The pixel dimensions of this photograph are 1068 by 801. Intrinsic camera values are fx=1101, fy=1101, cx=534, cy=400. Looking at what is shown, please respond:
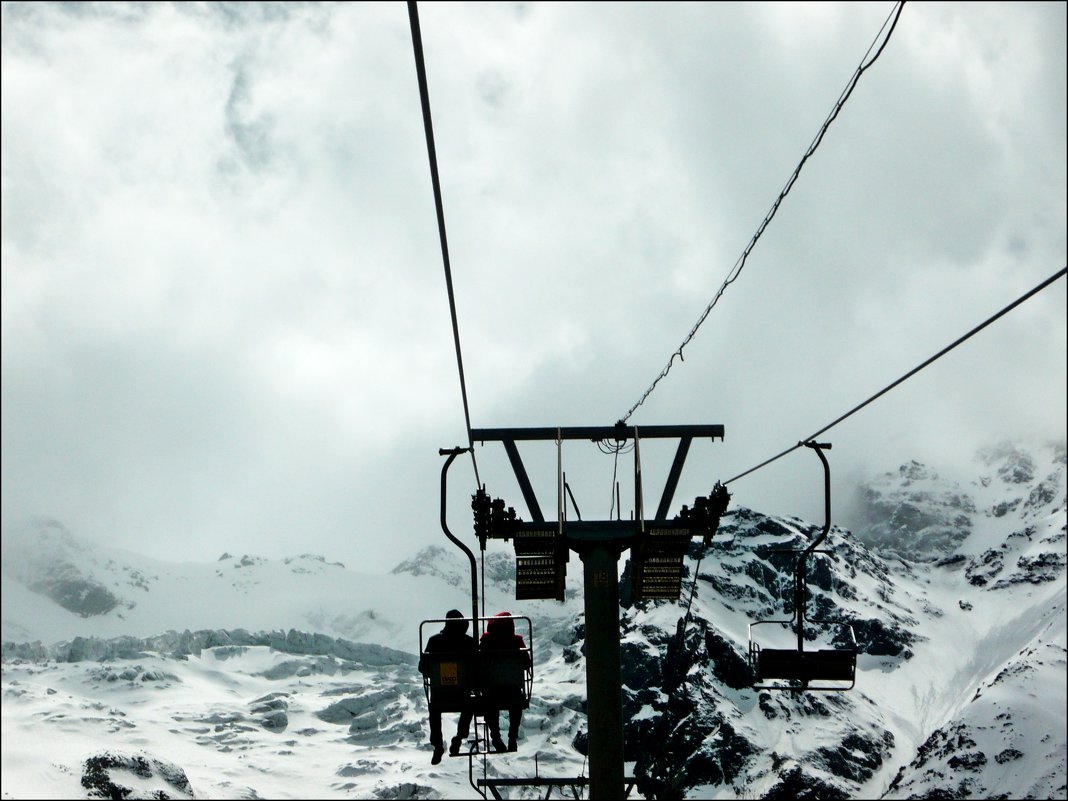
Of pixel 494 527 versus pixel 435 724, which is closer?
pixel 435 724

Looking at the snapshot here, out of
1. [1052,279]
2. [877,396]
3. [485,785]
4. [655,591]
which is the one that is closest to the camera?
[1052,279]

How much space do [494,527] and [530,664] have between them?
2345 millimetres

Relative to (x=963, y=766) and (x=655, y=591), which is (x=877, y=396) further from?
(x=963, y=766)

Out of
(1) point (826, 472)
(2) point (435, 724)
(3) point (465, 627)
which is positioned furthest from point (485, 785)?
(1) point (826, 472)

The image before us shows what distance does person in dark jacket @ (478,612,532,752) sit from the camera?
12000 millimetres

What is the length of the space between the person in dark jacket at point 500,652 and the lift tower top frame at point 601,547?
1.58 meters

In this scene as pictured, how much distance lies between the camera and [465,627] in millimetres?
12289

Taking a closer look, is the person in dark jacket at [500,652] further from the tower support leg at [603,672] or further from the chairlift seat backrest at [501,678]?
the tower support leg at [603,672]

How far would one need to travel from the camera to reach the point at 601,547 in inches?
570

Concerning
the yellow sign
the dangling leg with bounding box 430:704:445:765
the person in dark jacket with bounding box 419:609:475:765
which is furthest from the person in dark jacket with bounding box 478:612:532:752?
the dangling leg with bounding box 430:704:445:765

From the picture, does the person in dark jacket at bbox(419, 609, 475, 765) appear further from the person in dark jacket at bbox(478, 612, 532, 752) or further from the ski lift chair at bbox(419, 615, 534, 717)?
the person in dark jacket at bbox(478, 612, 532, 752)

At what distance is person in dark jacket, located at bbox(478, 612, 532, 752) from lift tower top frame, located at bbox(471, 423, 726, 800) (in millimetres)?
1577

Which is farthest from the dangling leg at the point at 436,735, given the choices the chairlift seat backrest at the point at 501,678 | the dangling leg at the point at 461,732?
the chairlift seat backrest at the point at 501,678

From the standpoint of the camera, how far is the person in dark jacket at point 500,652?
472 inches
